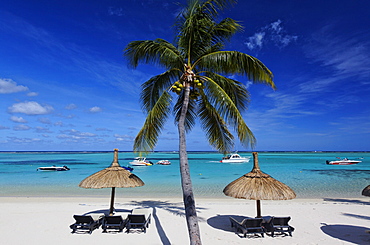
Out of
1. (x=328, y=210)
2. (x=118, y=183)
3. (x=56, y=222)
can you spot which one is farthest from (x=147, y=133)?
(x=328, y=210)

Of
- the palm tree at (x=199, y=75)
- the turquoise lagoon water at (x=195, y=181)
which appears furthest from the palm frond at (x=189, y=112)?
the turquoise lagoon water at (x=195, y=181)

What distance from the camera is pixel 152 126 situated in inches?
262

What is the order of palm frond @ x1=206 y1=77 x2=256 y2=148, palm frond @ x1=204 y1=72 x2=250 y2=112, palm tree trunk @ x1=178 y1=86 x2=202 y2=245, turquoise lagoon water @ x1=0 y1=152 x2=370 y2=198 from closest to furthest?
palm tree trunk @ x1=178 y1=86 x2=202 y2=245, palm frond @ x1=206 y1=77 x2=256 y2=148, palm frond @ x1=204 y1=72 x2=250 y2=112, turquoise lagoon water @ x1=0 y1=152 x2=370 y2=198

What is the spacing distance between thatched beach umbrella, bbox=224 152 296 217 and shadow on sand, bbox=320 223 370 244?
1707 mm

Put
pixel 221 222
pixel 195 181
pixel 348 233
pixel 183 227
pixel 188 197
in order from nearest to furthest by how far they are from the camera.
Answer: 1. pixel 188 197
2. pixel 348 233
3. pixel 183 227
4. pixel 221 222
5. pixel 195 181

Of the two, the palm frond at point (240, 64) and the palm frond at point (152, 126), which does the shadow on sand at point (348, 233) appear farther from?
the palm frond at point (152, 126)

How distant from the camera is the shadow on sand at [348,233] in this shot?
602cm

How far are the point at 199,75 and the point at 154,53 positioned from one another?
4.72ft

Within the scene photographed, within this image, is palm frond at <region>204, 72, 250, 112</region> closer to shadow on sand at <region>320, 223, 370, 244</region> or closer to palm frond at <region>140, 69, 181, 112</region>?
palm frond at <region>140, 69, 181, 112</region>

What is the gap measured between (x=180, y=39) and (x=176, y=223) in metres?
5.67

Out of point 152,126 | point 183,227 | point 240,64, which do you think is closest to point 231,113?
point 240,64

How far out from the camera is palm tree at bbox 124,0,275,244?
5.69 m

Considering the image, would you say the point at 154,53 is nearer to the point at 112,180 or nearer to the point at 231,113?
the point at 231,113

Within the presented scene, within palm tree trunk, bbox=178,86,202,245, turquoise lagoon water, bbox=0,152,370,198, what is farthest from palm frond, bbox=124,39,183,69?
turquoise lagoon water, bbox=0,152,370,198
